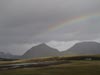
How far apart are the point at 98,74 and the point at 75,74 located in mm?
6988

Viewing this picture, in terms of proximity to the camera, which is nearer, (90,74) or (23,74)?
(90,74)

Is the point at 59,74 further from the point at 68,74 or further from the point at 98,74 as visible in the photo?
the point at 98,74

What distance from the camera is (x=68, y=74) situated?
2763 inches

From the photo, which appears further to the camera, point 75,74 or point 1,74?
point 1,74

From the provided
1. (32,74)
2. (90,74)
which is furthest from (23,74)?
(90,74)

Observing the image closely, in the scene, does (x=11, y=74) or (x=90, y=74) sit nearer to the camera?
(x=90, y=74)

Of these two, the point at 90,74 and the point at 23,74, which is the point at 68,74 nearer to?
the point at 90,74

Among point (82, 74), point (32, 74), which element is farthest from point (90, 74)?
point (32, 74)

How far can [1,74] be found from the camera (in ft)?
250

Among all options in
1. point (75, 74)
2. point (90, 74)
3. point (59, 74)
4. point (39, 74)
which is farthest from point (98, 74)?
point (39, 74)

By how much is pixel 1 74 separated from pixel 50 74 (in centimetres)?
1748

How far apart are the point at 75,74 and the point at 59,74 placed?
195 inches

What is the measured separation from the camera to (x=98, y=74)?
68.6 m

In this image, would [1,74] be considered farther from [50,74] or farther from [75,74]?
[75,74]
